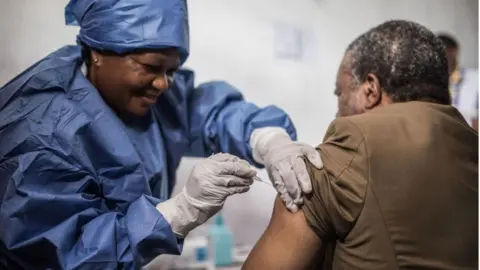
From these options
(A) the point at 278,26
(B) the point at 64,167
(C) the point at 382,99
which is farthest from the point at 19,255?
(A) the point at 278,26

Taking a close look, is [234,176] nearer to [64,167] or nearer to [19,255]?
[64,167]

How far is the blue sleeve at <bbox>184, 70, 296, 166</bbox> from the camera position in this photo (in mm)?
1605

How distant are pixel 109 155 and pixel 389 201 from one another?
68cm

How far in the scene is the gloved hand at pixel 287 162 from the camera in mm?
1028

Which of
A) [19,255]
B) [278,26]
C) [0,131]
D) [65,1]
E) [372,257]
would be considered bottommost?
[19,255]

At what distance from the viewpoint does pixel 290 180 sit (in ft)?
3.48

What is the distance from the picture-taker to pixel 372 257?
95 cm

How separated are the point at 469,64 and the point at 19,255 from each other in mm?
2136

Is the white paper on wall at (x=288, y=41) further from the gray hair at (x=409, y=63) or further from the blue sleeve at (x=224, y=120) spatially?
the gray hair at (x=409, y=63)

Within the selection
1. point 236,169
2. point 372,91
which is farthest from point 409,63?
point 236,169

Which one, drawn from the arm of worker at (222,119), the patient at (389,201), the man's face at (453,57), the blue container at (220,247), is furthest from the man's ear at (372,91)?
the man's face at (453,57)

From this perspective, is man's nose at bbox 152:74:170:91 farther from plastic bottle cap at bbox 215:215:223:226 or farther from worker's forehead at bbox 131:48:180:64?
plastic bottle cap at bbox 215:215:223:226

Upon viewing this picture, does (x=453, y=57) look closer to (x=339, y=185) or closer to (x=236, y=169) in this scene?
(x=236, y=169)

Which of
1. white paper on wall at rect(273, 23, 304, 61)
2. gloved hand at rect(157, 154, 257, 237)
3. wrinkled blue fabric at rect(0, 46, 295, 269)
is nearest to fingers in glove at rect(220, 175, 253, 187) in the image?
gloved hand at rect(157, 154, 257, 237)
